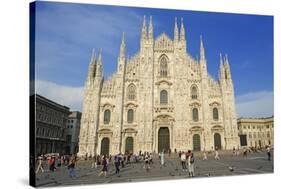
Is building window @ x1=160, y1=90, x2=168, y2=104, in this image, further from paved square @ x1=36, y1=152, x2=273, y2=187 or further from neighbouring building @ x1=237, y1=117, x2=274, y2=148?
paved square @ x1=36, y1=152, x2=273, y2=187

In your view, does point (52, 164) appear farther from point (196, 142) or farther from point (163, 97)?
point (163, 97)

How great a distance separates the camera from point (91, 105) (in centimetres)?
2161

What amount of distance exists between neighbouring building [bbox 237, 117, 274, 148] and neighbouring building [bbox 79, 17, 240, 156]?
791 mm

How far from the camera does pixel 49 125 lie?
1507 centimetres

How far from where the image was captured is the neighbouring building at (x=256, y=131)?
1700 centimetres

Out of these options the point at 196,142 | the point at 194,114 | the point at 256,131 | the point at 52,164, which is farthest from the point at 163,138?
the point at 52,164

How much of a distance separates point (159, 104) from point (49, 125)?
408 inches

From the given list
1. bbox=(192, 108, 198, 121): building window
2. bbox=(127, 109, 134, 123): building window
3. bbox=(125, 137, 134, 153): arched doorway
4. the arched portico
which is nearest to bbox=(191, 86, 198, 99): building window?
bbox=(192, 108, 198, 121): building window

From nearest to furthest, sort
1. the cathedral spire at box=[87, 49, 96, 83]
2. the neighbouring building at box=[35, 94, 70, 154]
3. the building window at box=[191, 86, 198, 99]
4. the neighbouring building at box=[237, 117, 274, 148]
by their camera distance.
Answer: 1. the neighbouring building at box=[35, 94, 70, 154]
2. the cathedral spire at box=[87, 49, 96, 83]
3. the neighbouring building at box=[237, 117, 274, 148]
4. the building window at box=[191, 86, 198, 99]

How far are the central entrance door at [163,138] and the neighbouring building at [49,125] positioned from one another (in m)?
8.46

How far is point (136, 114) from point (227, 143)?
7.52m

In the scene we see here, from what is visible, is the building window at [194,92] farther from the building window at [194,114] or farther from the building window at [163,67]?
the building window at [163,67]

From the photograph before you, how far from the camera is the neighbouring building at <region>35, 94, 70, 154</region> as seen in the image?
12.2 metres

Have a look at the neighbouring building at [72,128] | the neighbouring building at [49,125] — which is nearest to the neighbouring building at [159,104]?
the neighbouring building at [72,128]
